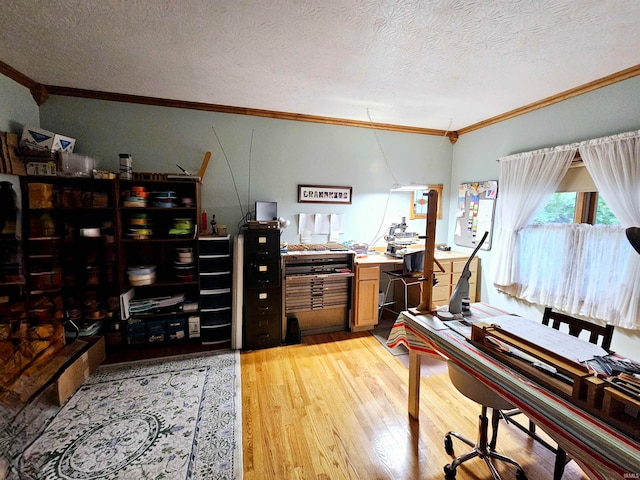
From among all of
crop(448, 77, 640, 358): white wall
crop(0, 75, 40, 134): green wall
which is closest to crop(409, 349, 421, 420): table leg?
crop(448, 77, 640, 358): white wall

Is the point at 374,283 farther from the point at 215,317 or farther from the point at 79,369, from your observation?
the point at 79,369

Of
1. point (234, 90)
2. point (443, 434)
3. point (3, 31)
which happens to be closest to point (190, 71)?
point (234, 90)

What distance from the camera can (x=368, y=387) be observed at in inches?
92.6

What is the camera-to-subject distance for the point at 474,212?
3727 millimetres

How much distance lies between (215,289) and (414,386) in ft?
6.72

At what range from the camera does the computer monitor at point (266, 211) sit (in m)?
3.29

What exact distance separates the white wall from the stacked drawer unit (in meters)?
3.05

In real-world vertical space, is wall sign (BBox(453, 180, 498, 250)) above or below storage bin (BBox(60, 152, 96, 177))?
below

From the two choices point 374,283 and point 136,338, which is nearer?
point 136,338

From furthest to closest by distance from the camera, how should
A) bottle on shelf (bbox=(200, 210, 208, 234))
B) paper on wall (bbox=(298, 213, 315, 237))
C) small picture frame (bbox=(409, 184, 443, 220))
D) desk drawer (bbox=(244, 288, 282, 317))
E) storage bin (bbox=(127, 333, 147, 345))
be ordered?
1. small picture frame (bbox=(409, 184, 443, 220))
2. paper on wall (bbox=(298, 213, 315, 237))
3. bottle on shelf (bbox=(200, 210, 208, 234))
4. desk drawer (bbox=(244, 288, 282, 317))
5. storage bin (bbox=(127, 333, 147, 345))

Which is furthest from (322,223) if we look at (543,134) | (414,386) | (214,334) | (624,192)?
(624,192)

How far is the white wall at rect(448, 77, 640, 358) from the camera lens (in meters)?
2.28

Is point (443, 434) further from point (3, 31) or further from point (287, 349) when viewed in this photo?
point (3, 31)

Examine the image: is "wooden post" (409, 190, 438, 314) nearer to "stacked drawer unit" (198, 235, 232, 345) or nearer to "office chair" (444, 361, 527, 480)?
"office chair" (444, 361, 527, 480)
